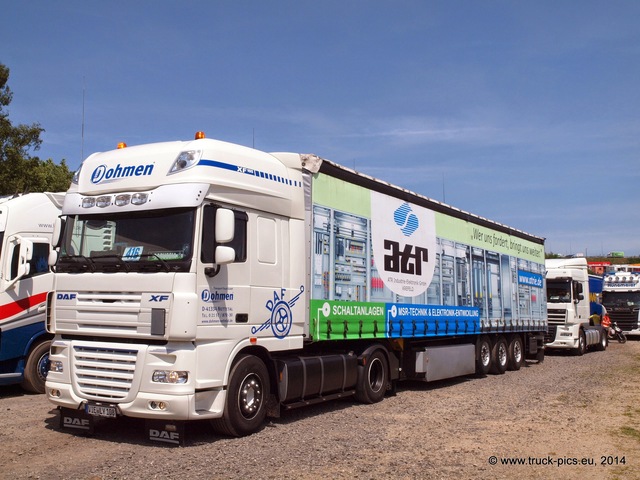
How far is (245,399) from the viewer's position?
26.3ft

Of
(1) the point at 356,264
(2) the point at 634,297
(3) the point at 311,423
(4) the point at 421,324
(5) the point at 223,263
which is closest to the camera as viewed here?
(5) the point at 223,263

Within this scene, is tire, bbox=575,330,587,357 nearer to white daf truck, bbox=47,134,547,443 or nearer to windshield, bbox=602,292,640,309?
windshield, bbox=602,292,640,309

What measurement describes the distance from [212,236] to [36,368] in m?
5.63

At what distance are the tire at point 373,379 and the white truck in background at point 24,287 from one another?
5.54m

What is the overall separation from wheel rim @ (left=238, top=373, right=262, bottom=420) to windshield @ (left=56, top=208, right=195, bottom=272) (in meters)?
1.78

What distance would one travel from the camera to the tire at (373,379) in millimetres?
10602

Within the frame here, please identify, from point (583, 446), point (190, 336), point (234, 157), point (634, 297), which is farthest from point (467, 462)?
point (634, 297)

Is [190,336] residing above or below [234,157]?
below

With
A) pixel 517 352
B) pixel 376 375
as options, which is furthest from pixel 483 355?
pixel 376 375

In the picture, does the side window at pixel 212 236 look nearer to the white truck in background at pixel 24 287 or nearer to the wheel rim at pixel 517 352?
the white truck in background at pixel 24 287

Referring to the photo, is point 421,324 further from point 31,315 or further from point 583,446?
point 31,315

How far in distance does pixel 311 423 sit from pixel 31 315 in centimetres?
541

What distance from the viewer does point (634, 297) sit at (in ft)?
106

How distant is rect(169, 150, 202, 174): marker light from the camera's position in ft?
25.3
